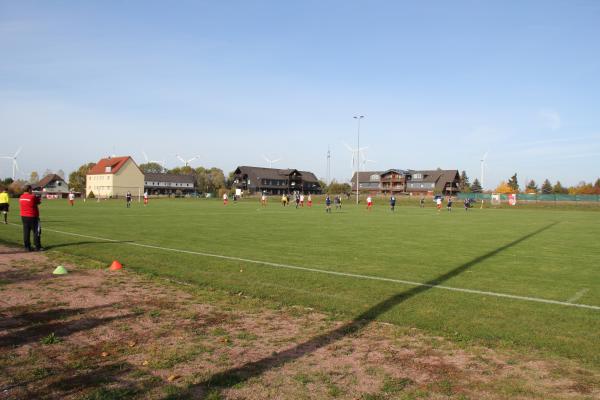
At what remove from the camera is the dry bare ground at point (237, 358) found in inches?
169

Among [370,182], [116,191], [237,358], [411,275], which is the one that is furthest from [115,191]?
[237,358]

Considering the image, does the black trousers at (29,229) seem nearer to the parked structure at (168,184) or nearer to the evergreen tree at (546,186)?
the parked structure at (168,184)

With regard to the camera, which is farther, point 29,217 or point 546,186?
point 546,186

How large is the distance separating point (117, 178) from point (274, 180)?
4396 centimetres

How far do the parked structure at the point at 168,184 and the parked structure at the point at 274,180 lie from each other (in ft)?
59.5

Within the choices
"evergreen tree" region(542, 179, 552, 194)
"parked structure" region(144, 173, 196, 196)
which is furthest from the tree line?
"parked structure" region(144, 173, 196, 196)

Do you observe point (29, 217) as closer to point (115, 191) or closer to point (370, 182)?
point (115, 191)

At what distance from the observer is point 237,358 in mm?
5094

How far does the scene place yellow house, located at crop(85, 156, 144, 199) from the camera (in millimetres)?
110000

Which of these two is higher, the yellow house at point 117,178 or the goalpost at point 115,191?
the yellow house at point 117,178

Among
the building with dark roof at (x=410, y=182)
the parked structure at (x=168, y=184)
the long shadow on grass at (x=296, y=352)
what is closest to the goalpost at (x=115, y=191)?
the parked structure at (x=168, y=184)

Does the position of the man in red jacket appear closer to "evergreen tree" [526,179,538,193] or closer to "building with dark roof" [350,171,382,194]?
"building with dark roof" [350,171,382,194]

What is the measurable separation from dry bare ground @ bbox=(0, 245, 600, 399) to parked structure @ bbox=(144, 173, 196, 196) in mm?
127413

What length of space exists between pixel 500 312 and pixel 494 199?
252ft
